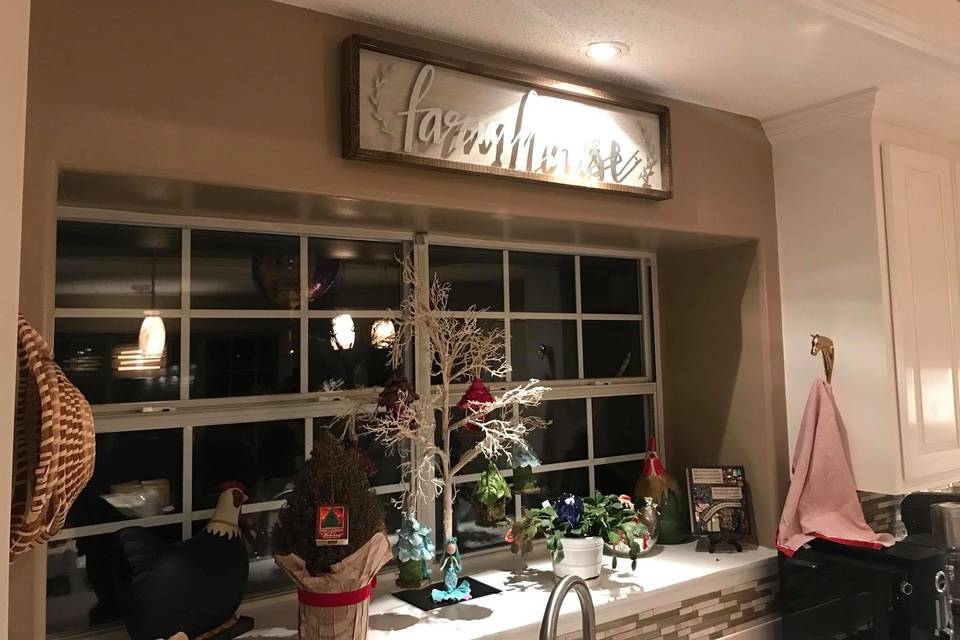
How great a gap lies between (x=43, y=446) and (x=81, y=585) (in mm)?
796

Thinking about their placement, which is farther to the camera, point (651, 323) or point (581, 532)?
point (651, 323)

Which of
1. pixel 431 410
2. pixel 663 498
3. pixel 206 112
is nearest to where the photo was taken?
pixel 206 112

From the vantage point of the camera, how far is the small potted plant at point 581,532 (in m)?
1.91

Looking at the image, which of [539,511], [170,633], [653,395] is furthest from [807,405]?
[170,633]

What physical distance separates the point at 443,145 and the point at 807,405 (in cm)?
142

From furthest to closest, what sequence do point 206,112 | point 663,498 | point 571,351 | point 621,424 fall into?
point 621,424
point 571,351
point 663,498
point 206,112

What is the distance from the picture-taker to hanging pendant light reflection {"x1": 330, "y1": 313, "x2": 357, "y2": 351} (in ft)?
6.48

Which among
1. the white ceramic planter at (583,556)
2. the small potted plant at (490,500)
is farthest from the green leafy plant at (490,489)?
the white ceramic planter at (583,556)

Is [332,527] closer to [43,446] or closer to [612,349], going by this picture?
[43,446]

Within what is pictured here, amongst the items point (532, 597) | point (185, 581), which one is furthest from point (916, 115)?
point (185, 581)

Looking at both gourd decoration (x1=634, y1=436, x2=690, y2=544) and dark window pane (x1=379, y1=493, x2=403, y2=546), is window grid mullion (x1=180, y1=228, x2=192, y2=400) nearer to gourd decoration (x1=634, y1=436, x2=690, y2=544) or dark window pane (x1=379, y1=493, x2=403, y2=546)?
dark window pane (x1=379, y1=493, x2=403, y2=546)

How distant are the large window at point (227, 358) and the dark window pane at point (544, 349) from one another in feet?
0.04

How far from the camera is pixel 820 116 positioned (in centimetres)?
223

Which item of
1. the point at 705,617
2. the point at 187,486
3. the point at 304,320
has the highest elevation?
the point at 304,320
